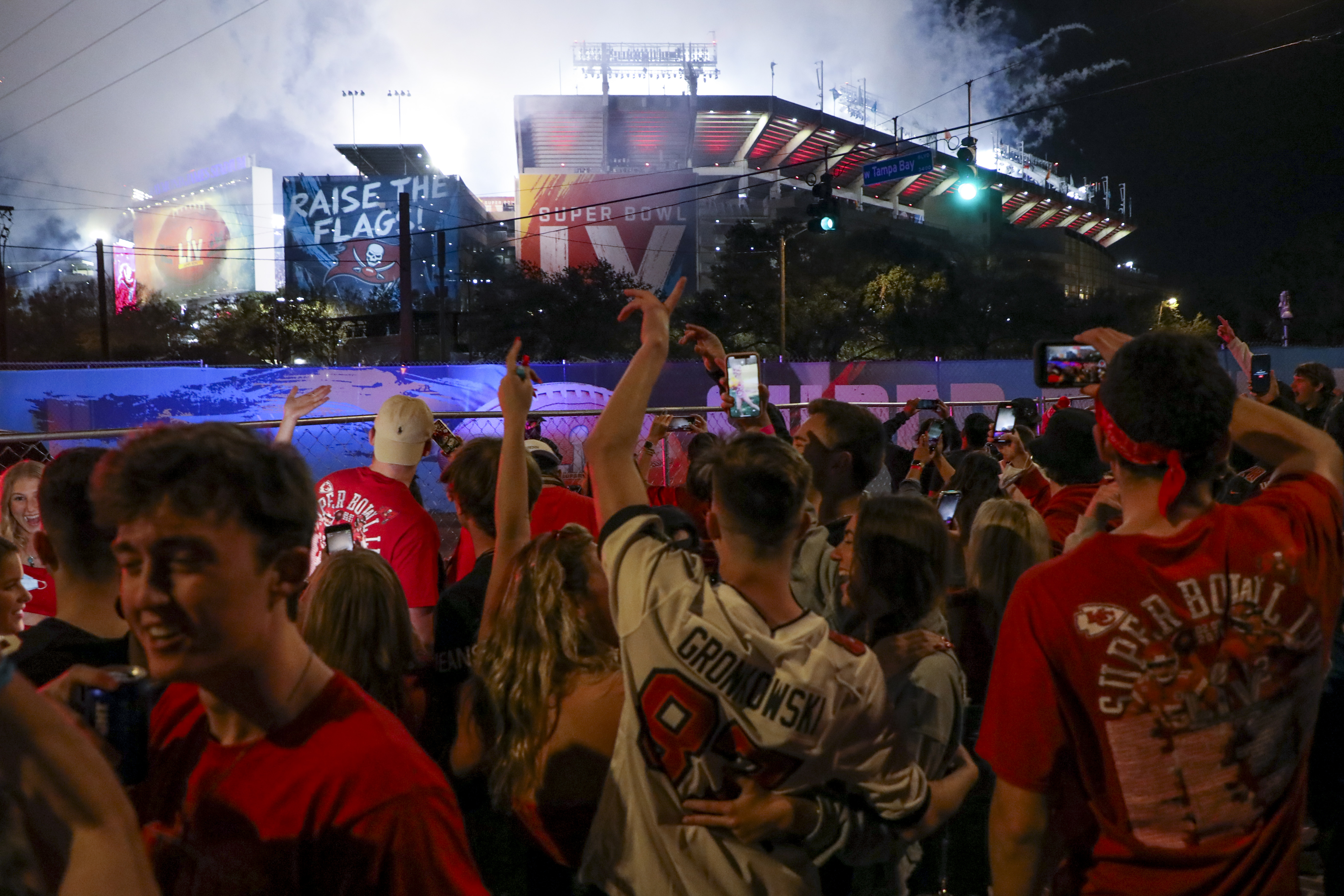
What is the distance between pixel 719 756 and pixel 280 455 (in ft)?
3.37

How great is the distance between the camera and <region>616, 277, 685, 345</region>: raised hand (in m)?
2.39

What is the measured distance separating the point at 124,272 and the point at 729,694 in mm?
72819

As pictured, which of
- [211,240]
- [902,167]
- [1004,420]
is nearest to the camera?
[1004,420]

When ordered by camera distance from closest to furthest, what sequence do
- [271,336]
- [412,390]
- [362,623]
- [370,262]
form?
[362,623] < [412,390] < [271,336] < [370,262]

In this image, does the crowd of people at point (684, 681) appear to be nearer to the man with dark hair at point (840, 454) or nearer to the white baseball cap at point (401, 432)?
the man with dark hair at point (840, 454)

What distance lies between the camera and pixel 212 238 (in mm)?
63094

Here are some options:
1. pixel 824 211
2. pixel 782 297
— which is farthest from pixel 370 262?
pixel 824 211

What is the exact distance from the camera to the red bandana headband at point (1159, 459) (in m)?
1.83

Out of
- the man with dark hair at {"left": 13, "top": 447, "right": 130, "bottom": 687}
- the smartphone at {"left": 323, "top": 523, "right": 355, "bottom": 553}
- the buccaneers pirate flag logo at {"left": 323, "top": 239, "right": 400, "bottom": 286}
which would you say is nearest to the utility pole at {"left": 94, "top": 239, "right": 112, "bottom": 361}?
the buccaneers pirate flag logo at {"left": 323, "top": 239, "right": 400, "bottom": 286}

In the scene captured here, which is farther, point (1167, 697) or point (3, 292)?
point (3, 292)

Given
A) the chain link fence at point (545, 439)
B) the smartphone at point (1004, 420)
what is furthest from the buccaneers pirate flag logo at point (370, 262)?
the smartphone at point (1004, 420)

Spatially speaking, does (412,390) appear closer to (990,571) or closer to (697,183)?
(990,571)

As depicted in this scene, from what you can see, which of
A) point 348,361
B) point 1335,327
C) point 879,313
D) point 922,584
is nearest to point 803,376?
point 879,313

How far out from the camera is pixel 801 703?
1833 millimetres
